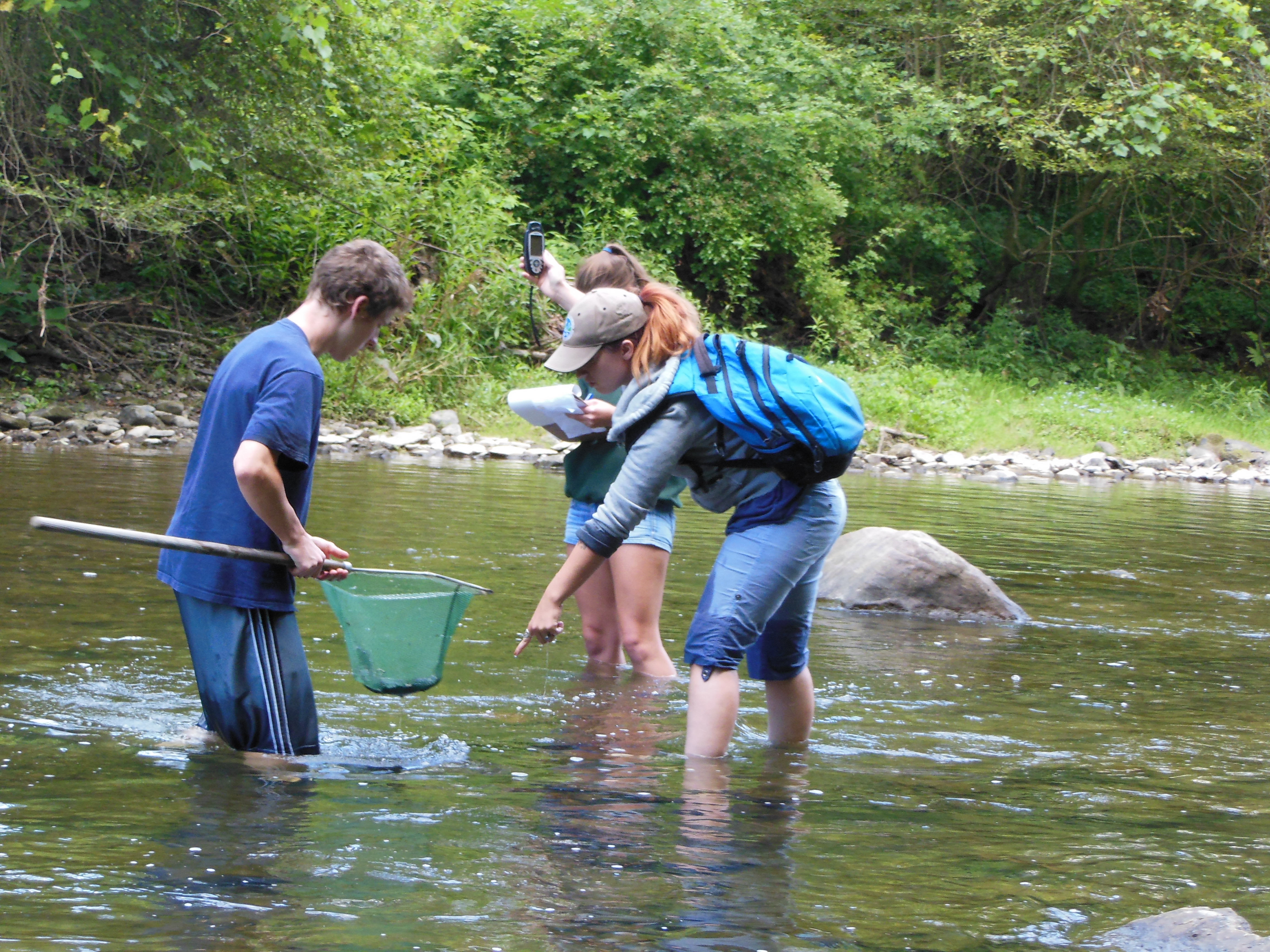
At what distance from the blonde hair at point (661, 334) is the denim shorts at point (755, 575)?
1.85ft

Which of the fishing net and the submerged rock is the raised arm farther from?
the submerged rock

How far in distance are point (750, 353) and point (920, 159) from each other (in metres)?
22.2

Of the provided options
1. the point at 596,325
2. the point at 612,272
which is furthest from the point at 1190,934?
the point at 612,272

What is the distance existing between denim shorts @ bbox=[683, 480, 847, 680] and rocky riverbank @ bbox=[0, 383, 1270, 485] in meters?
9.32

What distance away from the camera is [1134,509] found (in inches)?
555

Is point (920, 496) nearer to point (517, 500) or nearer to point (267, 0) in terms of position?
point (517, 500)

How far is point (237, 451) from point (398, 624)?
0.77m

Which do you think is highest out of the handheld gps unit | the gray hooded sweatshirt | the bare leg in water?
the handheld gps unit

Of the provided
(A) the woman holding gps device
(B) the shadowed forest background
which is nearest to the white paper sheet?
(A) the woman holding gps device

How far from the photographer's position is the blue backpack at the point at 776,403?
354 cm

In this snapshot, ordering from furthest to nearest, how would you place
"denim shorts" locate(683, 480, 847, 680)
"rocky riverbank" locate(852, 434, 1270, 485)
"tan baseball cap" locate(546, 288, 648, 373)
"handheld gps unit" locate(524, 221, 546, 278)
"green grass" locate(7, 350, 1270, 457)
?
"rocky riverbank" locate(852, 434, 1270, 485) → "green grass" locate(7, 350, 1270, 457) → "handheld gps unit" locate(524, 221, 546, 278) → "denim shorts" locate(683, 480, 847, 680) → "tan baseball cap" locate(546, 288, 648, 373)

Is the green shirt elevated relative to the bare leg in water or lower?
elevated

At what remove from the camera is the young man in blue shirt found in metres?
3.41

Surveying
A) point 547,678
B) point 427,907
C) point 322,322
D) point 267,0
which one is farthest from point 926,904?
point 267,0
